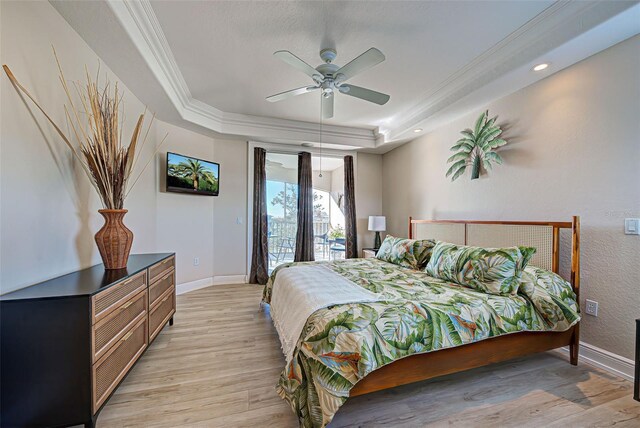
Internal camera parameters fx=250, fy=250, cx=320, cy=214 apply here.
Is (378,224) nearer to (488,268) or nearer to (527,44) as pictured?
(488,268)

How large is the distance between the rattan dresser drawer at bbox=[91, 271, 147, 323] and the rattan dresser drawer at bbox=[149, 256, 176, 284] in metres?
0.14

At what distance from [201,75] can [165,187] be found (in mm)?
1655

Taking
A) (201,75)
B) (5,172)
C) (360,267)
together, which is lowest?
(360,267)

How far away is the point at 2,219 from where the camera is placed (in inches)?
51.9

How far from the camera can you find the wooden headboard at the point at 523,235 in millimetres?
2072

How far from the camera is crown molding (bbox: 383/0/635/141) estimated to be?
69.1 inches

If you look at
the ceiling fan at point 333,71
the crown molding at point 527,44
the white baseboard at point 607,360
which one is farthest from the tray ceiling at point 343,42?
the white baseboard at point 607,360

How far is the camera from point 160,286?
232cm

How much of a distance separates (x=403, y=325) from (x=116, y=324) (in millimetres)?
1757

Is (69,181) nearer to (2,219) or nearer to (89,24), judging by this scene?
(2,219)

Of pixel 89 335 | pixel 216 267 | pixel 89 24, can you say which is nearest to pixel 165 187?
pixel 216 267

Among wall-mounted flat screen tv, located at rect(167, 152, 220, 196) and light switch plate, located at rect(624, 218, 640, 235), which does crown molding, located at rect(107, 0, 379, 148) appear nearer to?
wall-mounted flat screen tv, located at rect(167, 152, 220, 196)

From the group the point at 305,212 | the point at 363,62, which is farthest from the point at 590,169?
the point at 305,212

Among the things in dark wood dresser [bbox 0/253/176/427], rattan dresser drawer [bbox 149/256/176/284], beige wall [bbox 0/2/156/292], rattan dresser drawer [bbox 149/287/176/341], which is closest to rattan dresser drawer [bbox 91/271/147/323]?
dark wood dresser [bbox 0/253/176/427]
